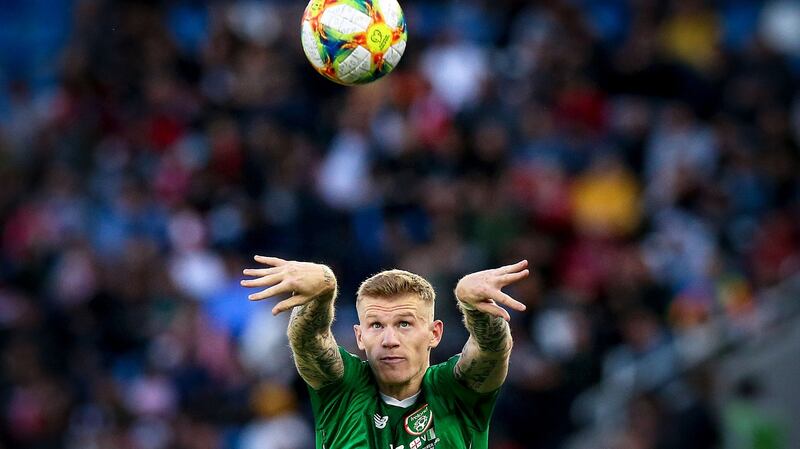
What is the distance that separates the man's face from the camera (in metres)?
7.26

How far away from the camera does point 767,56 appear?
16.6 m

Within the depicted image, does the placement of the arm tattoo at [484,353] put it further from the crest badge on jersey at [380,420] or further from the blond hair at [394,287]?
the crest badge on jersey at [380,420]

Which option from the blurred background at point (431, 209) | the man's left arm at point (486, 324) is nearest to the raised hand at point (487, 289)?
the man's left arm at point (486, 324)

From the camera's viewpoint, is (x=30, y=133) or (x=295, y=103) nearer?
(x=295, y=103)

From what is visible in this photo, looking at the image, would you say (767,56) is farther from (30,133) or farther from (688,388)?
(30,133)

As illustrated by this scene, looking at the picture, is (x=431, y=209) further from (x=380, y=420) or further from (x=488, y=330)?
(x=488, y=330)

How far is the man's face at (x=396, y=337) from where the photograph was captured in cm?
726

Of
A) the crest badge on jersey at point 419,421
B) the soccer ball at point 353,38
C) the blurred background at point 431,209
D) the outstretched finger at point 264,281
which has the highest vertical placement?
the blurred background at point 431,209

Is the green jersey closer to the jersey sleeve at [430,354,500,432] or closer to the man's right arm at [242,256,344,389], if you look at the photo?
the jersey sleeve at [430,354,500,432]

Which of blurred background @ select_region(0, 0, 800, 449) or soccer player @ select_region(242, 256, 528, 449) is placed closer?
soccer player @ select_region(242, 256, 528, 449)

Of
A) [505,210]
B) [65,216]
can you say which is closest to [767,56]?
[505,210]

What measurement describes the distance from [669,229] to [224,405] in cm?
490

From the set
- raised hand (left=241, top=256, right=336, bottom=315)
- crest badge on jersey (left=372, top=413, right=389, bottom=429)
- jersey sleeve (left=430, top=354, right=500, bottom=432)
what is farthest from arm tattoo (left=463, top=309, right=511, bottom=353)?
raised hand (left=241, top=256, right=336, bottom=315)

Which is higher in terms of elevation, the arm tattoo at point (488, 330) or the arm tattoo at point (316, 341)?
the arm tattoo at point (316, 341)
